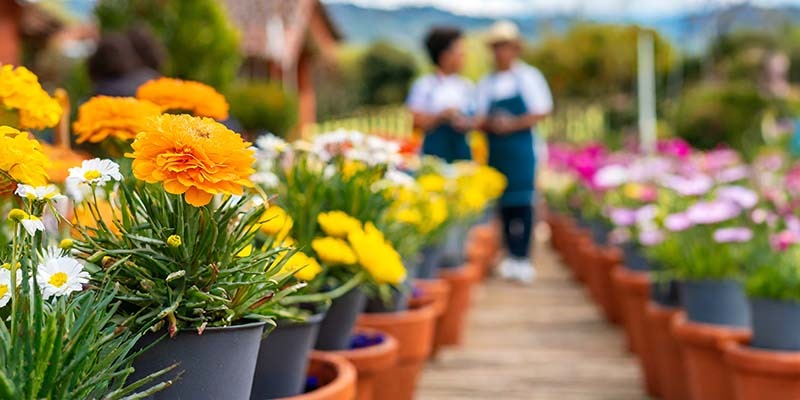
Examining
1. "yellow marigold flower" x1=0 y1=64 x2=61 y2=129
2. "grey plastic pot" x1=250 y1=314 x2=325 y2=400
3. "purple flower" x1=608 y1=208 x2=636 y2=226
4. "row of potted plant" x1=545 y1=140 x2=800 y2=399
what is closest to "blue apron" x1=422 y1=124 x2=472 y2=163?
"row of potted plant" x1=545 y1=140 x2=800 y2=399

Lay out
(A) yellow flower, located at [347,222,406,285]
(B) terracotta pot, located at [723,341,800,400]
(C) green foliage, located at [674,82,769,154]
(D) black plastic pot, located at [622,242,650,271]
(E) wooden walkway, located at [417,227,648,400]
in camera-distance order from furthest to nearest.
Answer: (C) green foliage, located at [674,82,769,154]
(D) black plastic pot, located at [622,242,650,271]
(E) wooden walkway, located at [417,227,648,400]
(B) terracotta pot, located at [723,341,800,400]
(A) yellow flower, located at [347,222,406,285]

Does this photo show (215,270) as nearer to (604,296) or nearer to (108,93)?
(108,93)

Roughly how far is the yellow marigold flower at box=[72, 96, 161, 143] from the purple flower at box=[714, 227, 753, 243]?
1.97 metres

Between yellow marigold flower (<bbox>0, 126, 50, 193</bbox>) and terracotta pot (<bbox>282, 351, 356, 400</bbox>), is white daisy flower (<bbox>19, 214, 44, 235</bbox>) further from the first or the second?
terracotta pot (<bbox>282, 351, 356, 400</bbox>)

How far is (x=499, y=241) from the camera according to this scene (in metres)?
10.3

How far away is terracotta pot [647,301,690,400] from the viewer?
3703 millimetres

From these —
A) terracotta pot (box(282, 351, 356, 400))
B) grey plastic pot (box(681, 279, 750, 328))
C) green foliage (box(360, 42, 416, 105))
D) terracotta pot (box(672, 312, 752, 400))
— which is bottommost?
terracotta pot (box(672, 312, 752, 400))

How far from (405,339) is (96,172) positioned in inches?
74.9

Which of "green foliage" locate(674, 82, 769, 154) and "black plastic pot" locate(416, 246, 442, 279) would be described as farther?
"green foliage" locate(674, 82, 769, 154)

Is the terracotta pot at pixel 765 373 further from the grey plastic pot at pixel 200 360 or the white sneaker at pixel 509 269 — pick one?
the white sneaker at pixel 509 269

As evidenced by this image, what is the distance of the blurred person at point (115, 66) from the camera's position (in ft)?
14.6

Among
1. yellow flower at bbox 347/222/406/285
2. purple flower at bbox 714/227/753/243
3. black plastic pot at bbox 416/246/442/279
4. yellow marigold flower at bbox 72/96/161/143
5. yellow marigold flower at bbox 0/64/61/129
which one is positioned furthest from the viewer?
black plastic pot at bbox 416/246/442/279

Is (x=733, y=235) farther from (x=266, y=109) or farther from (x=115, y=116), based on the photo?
(x=266, y=109)

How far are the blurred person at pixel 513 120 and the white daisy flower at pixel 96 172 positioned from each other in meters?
5.47
